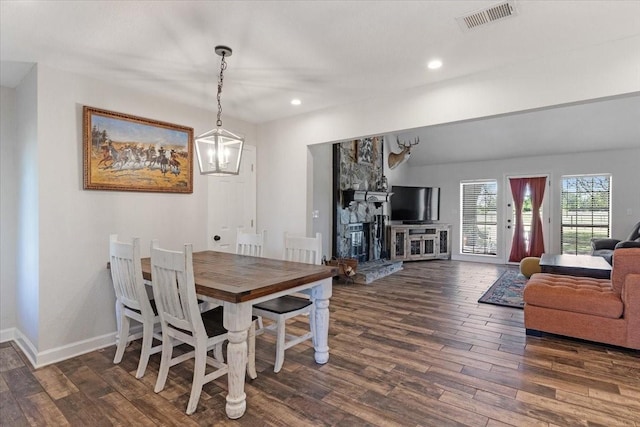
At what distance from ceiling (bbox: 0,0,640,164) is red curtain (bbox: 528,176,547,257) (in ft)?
18.3

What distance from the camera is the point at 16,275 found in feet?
10.5

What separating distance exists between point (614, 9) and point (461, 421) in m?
2.68

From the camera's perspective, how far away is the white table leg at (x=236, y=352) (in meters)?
1.96

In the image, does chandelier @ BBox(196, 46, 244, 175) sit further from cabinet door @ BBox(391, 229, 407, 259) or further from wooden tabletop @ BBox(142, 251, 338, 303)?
cabinet door @ BBox(391, 229, 407, 259)

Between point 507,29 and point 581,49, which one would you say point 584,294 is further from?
point 507,29

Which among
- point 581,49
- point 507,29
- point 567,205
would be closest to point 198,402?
point 507,29

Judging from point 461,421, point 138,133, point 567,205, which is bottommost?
point 461,421

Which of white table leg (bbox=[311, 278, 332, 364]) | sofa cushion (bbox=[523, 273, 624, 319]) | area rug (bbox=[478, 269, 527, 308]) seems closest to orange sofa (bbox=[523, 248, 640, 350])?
sofa cushion (bbox=[523, 273, 624, 319])

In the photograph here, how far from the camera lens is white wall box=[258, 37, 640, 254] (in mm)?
2496

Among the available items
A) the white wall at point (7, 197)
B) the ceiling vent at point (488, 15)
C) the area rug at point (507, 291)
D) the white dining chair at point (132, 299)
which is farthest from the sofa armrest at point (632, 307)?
the white wall at point (7, 197)

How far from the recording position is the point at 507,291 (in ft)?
16.3

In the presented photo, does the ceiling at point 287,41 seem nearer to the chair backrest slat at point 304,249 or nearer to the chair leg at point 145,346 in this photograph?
the chair backrest slat at point 304,249

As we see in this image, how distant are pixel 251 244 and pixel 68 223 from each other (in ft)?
5.21

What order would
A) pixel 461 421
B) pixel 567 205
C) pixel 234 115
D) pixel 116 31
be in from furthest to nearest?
pixel 567 205 < pixel 234 115 < pixel 116 31 < pixel 461 421
